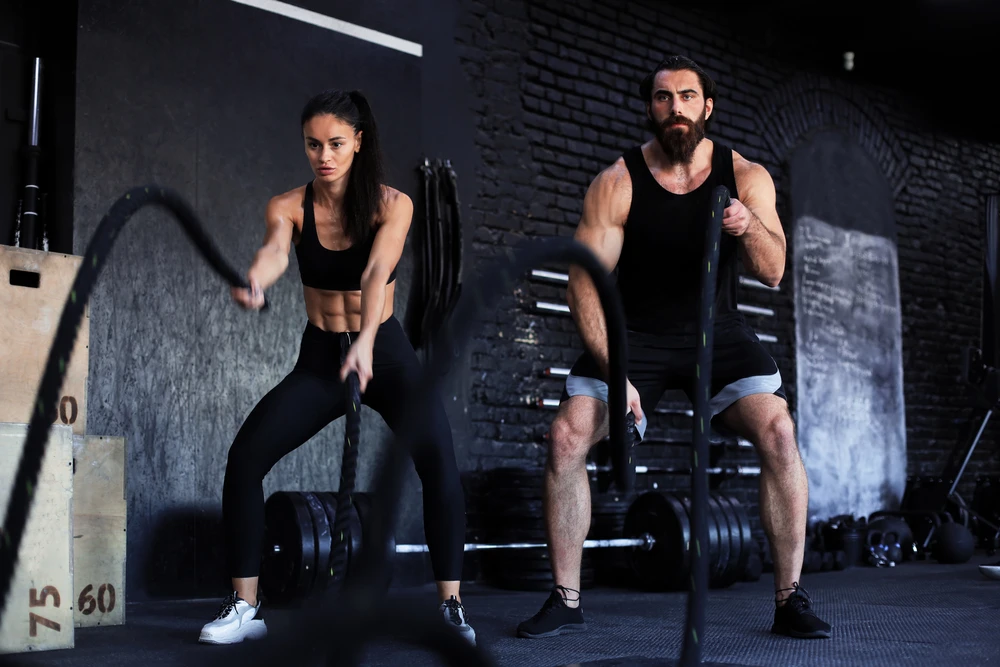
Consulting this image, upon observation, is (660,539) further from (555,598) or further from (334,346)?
(334,346)

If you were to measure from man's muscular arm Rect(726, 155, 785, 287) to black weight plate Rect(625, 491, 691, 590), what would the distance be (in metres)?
1.83

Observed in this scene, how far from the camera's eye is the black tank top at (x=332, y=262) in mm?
2854

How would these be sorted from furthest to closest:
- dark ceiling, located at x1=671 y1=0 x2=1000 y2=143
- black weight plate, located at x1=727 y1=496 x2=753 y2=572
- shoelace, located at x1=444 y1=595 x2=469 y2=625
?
1. dark ceiling, located at x1=671 y1=0 x2=1000 y2=143
2. black weight plate, located at x1=727 y1=496 x2=753 y2=572
3. shoelace, located at x1=444 y1=595 x2=469 y2=625

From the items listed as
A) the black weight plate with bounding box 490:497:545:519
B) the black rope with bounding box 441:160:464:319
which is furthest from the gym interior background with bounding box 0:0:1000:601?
the black weight plate with bounding box 490:497:545:519

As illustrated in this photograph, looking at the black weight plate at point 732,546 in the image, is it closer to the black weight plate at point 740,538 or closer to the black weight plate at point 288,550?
the black weight plate at point 740,538

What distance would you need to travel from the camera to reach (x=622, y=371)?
1.90m

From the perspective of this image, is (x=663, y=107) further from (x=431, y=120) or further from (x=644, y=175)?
(x=431, y=120)

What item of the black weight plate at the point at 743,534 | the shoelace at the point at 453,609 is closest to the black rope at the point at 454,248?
the black weight plate at the point at 743,534

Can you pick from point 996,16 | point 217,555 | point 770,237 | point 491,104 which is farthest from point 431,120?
point 996,16

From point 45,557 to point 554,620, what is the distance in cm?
138

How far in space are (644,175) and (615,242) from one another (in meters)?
0.22

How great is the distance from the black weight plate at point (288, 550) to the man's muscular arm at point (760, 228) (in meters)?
1.87

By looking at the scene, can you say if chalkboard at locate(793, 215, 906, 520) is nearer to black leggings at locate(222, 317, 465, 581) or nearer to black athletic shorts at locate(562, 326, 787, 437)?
black athletic shorts at locate(562, 326, 787, 437)

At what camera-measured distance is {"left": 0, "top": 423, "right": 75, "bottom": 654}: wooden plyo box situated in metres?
2.68
